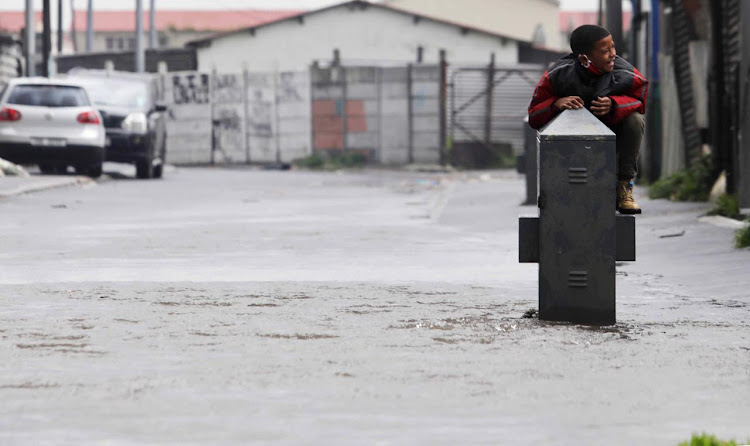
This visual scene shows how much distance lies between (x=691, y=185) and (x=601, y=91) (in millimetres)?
10690

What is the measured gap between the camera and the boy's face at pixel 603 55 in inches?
293

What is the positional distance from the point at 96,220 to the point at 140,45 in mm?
27201

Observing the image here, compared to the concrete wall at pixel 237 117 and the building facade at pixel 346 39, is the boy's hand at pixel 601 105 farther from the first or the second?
the building facade at pixel 346 39

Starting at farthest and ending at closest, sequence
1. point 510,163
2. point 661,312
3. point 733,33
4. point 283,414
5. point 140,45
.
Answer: point 140,45 < point 510,163 < point 733,33 < point 661,312 < point 283,414

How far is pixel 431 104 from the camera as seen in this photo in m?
38.2

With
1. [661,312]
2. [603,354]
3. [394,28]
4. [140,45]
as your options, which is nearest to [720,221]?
[661,312]

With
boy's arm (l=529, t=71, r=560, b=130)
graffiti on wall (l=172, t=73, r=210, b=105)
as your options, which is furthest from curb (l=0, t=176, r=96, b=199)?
graffiti on wall (l=172, t=73, r=210, b=105)

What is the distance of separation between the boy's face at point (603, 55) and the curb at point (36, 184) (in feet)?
43.3

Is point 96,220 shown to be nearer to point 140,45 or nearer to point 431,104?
point 431,104

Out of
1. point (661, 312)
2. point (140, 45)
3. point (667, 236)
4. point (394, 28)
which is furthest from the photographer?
point (394, 28)

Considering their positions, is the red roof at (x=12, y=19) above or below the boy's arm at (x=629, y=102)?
above

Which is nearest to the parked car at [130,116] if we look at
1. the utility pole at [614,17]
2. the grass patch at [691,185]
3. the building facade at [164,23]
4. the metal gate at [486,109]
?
the utility pole at [614,17]

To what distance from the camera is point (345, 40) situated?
52.2 m

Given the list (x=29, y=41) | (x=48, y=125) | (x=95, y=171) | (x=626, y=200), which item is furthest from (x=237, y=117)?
(x=626, y=200)
